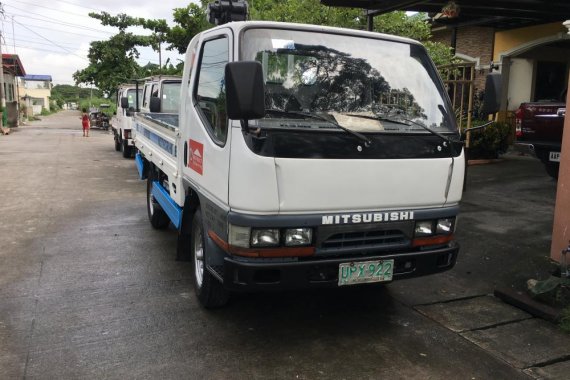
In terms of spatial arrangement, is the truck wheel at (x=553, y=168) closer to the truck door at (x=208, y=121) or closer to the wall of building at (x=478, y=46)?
the wall of building at (x=478, y=46)

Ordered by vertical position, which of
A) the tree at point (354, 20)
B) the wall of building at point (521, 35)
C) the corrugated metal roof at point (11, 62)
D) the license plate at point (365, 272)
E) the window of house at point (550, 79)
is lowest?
the license plate at point (365, 272)

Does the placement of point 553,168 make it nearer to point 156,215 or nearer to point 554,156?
point 554,156

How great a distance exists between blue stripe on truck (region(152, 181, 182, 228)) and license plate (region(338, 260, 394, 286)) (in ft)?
6.04

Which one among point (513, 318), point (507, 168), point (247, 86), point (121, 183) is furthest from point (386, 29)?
point (247, 86)

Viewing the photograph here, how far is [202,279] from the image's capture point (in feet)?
13.9

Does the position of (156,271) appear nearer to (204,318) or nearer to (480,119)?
(204,318)

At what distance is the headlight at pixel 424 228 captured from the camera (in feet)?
12.3

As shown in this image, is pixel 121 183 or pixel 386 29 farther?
pixel 121 183

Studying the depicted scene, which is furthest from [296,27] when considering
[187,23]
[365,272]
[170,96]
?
[187,23]

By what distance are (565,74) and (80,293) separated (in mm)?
15104

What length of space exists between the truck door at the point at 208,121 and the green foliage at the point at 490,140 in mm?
9196

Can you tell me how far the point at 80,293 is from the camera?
4.69 metres

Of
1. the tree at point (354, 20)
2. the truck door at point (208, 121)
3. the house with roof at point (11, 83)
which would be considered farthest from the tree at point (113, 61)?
the truck door at point (208, 121)

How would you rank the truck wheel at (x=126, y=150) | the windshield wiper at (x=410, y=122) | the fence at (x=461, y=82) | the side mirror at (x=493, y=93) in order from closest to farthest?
the windshield wiper at (x=410, y=122) → the side mirror at (x=493, y=93) → the fence at (x=461, y=82) → the truck wheel at (x=126, y=150)
